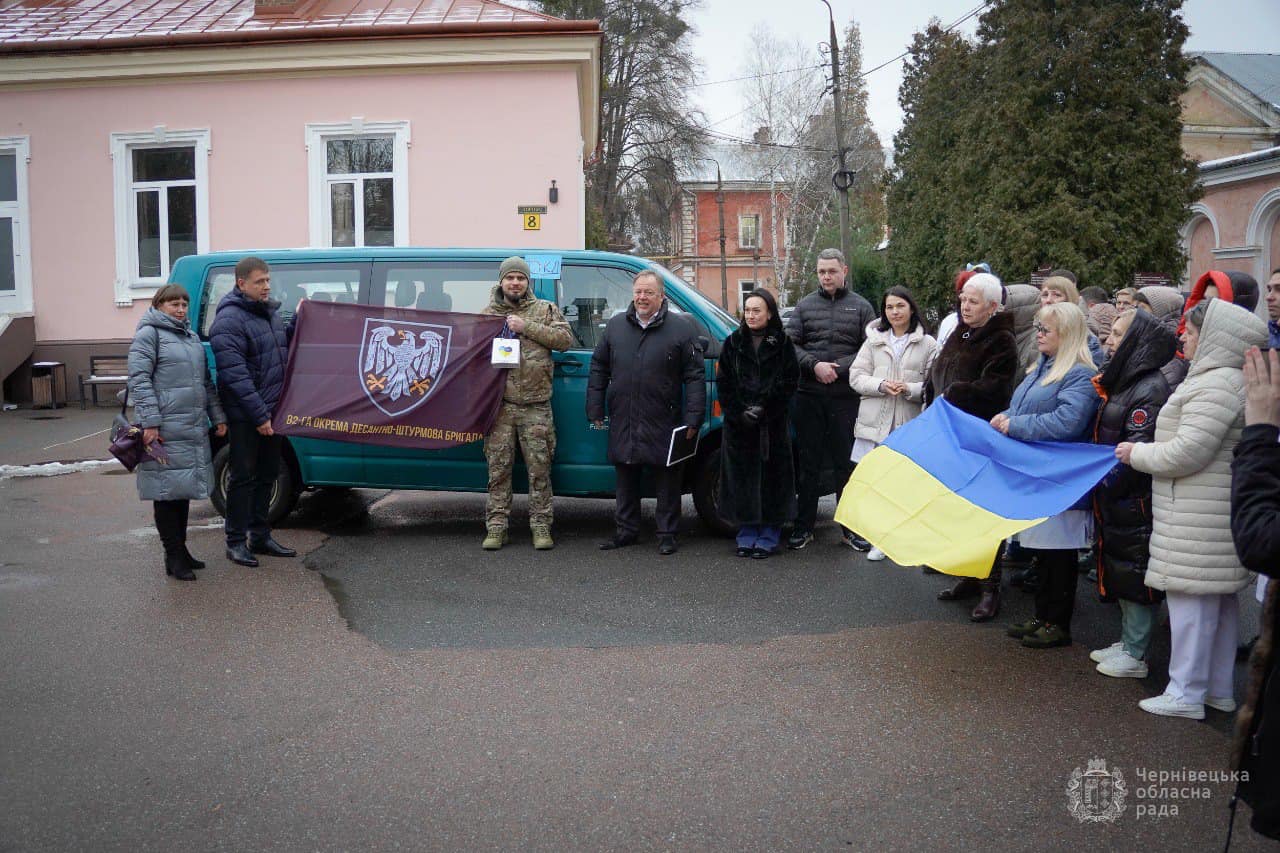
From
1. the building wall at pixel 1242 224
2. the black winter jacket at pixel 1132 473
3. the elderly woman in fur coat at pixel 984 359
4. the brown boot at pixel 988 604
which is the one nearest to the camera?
the black winter jacket at pixel 1132 473

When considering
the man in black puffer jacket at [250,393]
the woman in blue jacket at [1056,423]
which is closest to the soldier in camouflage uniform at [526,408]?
the man in black puffer jacket at [250,393]

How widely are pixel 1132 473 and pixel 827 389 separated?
2.86m

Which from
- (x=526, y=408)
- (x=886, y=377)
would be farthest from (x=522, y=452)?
(x=886, y=377)

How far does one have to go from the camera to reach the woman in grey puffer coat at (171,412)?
664 centimetres

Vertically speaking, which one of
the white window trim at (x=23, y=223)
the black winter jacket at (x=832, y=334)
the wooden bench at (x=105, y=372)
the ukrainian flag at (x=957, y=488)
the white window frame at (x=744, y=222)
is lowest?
the ukrainian flag at (x=957, y=488)

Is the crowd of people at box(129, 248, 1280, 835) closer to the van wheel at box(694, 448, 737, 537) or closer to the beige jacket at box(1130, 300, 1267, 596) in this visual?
the beige jacket at box(1130, 300, 1267, 596)

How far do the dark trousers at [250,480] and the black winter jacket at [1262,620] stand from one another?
6.05 meters

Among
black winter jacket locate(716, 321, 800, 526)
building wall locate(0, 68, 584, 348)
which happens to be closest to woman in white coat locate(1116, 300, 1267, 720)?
black winter jacket locate(716, 321, 800, 526)

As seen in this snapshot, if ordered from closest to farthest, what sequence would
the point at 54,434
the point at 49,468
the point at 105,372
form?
1. the point at 49,468
2. the point at 54,434
3. the point at 105,372

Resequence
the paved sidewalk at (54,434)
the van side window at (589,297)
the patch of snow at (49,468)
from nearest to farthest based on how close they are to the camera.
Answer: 1. the van side window at (589,297)
2. the patch of snow at (49,468)
3. the paved sidewalk at (54,434)

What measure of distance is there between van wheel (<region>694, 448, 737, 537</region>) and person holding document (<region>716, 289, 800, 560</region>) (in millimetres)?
327

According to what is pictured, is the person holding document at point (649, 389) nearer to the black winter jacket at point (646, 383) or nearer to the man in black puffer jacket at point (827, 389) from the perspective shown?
the black winter jacket at point (646, 383)

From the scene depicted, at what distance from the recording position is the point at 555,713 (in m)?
4.64

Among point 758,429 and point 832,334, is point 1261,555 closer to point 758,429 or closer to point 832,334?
point 758,429
